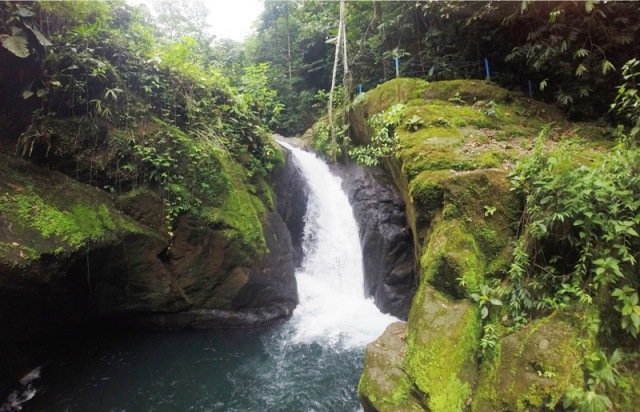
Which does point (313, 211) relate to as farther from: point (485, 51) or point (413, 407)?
point (413, 407)

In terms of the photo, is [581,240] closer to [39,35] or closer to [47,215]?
[47,215]

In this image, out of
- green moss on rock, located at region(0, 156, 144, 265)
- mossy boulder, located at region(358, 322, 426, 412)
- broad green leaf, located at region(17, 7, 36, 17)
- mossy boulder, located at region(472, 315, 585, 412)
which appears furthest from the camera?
broad green leaf, located at region(17, 7, 36, 17)

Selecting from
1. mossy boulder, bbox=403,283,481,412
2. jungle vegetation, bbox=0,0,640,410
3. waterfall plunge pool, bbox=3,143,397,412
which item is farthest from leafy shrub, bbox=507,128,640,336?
waterfall plunge pool, bbox=3,143,397,412

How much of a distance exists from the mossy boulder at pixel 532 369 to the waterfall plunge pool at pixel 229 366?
275cm

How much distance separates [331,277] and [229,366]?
157 inches

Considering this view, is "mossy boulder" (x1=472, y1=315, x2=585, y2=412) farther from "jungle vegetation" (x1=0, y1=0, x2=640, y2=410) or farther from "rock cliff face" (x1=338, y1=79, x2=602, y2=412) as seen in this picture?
"jungle vegetation" (x1=0, y1=0, x2=640, y2=410)

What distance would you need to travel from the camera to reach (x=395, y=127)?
7.64 metres

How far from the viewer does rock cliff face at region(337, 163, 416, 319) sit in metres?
8.42

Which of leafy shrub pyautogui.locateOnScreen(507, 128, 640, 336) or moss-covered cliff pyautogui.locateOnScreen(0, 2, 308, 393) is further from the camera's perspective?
moss-covered cliff pyautogui.locateOnScreen(0, 2, 308, 393)

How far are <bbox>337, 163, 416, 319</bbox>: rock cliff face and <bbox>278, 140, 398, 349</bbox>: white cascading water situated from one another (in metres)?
0.33

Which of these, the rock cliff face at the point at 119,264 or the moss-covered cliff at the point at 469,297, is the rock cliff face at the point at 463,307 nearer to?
the moss-covered cliff at the point at 469,297

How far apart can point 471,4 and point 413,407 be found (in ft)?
28.1

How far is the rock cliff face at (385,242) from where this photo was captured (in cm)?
842

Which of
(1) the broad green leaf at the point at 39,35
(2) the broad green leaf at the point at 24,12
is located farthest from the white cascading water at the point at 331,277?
(2) the broad green leaf at the point at 24,12
